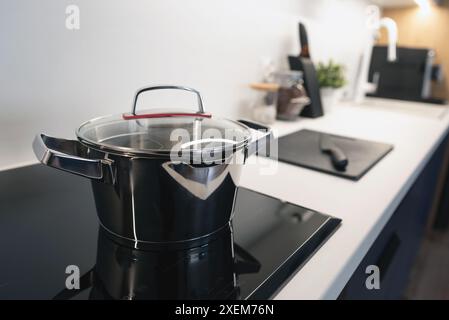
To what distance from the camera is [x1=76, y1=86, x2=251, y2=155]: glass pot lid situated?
0.40 metres

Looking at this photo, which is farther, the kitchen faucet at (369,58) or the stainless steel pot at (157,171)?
the kitchen faucet at (369,58)

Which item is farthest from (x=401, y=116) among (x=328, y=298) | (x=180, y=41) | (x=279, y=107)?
(x=328, y=298)

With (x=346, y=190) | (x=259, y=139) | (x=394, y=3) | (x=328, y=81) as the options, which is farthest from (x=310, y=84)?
(x=394, y=3)

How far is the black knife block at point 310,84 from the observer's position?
1241mm

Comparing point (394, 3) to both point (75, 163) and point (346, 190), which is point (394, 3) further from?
point (75, 163)

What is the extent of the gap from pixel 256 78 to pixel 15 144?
0.77 meters

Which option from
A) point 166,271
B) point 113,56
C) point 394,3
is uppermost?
point 394,3

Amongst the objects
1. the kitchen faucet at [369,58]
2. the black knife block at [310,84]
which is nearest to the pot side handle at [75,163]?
the black knife block at [310,84]

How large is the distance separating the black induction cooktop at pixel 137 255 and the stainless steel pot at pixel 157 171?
30 mm

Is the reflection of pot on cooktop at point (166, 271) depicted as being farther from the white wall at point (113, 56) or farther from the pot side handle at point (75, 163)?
the white wall at point (113, 56)

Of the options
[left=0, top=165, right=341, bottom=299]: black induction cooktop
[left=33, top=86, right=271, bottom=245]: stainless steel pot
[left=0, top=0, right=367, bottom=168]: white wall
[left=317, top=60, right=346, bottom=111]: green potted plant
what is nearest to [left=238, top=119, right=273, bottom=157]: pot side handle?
[left=33, top=86, right=271, bottom=245]: stainless steel pot

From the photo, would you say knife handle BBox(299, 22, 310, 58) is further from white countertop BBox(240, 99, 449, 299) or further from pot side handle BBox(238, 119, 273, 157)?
pot side handle BBox(238, 119, 273, 157)

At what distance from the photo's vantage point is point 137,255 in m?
0.40

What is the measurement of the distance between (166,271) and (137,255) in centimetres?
5
